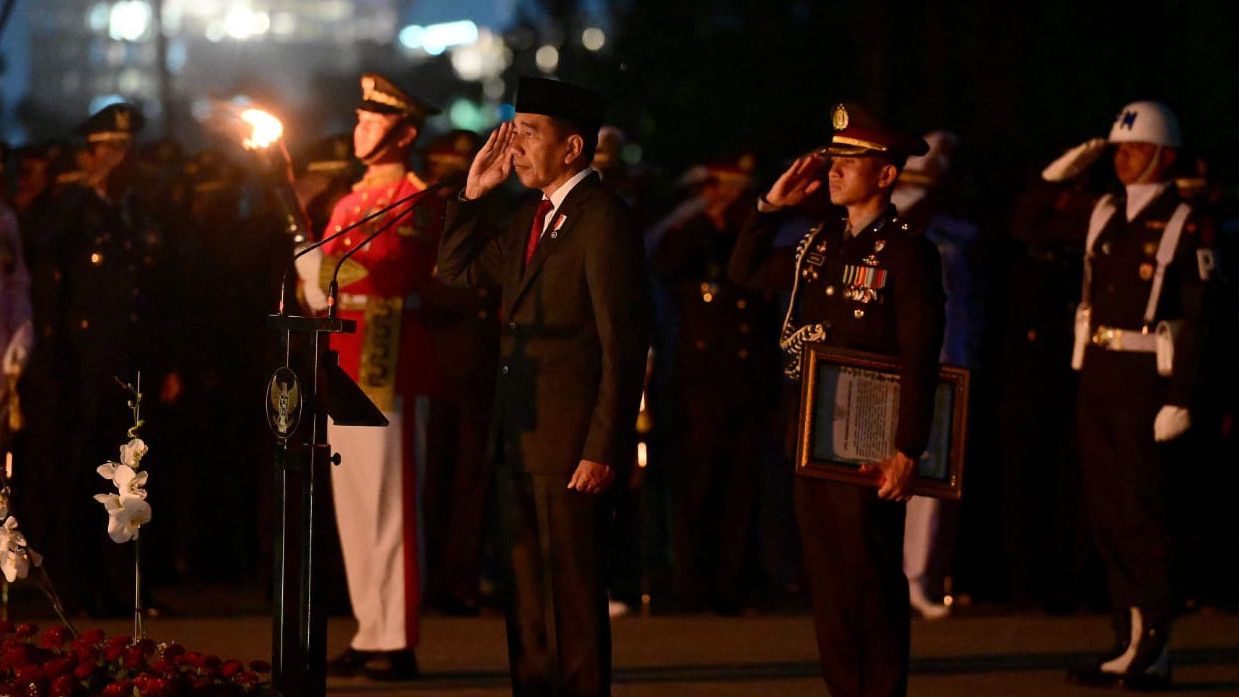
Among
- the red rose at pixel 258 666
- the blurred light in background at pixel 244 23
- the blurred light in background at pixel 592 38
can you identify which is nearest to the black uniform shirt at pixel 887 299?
the red rose at pixel 258 666

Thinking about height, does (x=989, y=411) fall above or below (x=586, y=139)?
below

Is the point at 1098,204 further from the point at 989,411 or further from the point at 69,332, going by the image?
the point at 69,332

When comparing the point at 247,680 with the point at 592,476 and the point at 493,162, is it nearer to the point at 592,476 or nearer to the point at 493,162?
the point at 592,476

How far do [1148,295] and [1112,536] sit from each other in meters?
1.03

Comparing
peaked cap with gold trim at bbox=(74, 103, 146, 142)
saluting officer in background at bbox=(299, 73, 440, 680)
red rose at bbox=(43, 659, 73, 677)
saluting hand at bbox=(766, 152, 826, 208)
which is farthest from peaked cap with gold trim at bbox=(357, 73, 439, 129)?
red rose at bbox=(43, 659, 73, 677)

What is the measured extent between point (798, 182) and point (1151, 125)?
2.41 meters

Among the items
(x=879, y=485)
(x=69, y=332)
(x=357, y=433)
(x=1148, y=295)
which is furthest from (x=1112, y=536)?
(x=69, y=332)

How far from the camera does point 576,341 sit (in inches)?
295

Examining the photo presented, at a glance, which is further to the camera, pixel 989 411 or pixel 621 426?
pixel 989 411

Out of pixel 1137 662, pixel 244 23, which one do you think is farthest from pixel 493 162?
pixel 244 23

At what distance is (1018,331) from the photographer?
12508 mm

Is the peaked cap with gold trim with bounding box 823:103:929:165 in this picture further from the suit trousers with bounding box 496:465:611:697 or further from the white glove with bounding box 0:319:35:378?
the white glove with bounding box 0:319:35:378

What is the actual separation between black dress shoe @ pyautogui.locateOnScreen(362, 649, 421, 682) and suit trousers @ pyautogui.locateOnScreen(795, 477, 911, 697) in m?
2.22

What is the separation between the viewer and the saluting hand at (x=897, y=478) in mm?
7746
